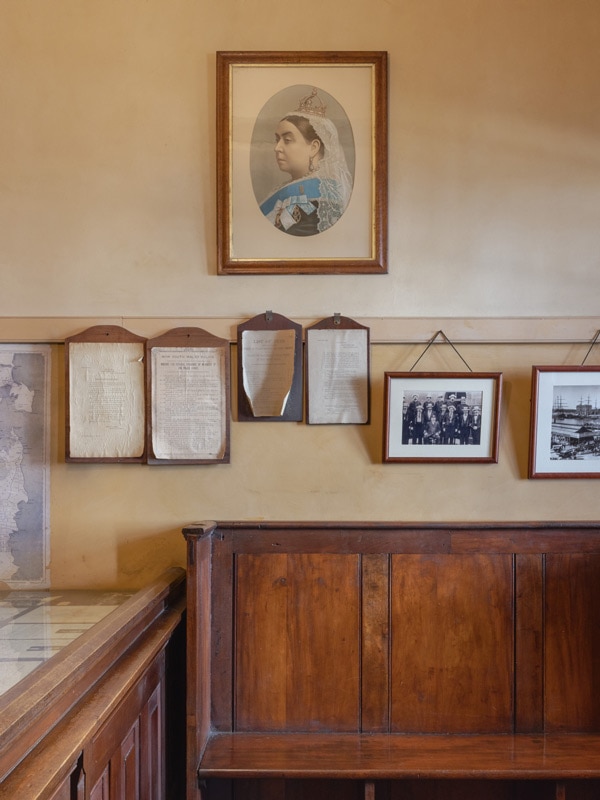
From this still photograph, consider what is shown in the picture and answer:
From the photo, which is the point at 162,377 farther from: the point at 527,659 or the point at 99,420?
the point at 527,659

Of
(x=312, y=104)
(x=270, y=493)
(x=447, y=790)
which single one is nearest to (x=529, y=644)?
(x=447, y=790)

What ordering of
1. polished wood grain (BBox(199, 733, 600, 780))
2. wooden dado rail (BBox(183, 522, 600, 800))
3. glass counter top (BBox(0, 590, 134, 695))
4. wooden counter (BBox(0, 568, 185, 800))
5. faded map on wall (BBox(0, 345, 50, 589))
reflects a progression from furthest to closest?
faded map on wall (BBox(0, 345, 50, 589))
wooden dado rail (BBox(183, 522, 600, 800))
polished wood grain (BBox(199, 733, 600, 780))
glass counter top (BBox(0, 590, 134, 695))
wooden counter (BBox(0, 568, 185, 800))

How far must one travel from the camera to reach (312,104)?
8.73ft

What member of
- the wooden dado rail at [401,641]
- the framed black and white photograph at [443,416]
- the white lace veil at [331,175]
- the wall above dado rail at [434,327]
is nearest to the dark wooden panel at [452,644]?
the wooden dado rail at [401,641]

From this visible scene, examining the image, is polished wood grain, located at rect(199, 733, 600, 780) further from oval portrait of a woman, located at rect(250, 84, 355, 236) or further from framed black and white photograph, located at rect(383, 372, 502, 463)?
oval portrait of a woman, located at rect(250, 84, 355, 236)

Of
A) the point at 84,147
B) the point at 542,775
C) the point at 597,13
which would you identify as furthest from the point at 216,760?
the point at 597,13

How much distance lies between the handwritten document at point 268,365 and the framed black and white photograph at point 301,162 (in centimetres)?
26

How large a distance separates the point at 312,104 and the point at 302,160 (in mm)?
215

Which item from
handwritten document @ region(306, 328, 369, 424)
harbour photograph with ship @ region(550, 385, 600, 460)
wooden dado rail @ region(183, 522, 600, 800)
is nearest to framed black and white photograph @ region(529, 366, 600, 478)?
harbour photograph with ship @ region(550, 385, 600, 460)

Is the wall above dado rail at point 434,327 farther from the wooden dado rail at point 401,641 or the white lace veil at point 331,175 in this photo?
the wooden dado rail at point 401,641

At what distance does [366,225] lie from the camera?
8.69 feet

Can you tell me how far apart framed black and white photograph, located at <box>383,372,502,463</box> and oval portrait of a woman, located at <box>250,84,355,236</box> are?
28.7 inches

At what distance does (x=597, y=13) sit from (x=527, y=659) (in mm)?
2427

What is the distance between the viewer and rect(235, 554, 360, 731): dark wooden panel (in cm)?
242
